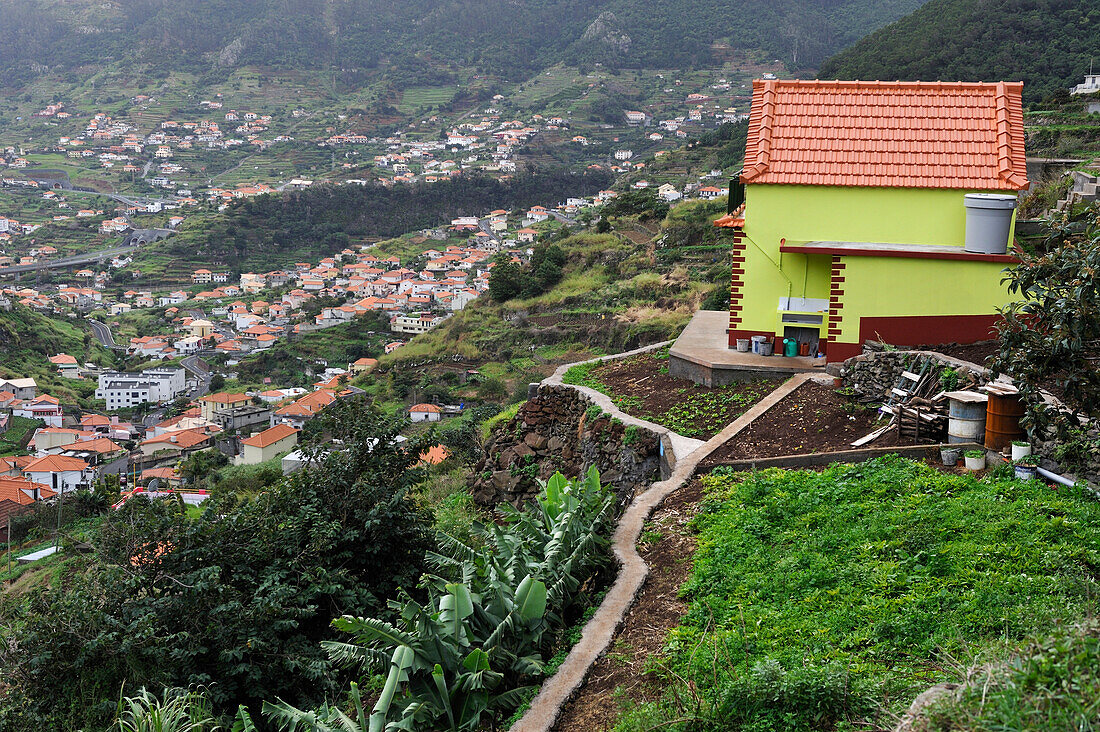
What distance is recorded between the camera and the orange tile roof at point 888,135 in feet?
35.4

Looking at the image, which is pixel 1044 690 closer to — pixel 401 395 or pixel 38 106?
pixel 401 395

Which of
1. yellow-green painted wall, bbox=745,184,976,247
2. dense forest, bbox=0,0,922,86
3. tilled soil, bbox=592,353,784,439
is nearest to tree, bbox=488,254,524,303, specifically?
tilled soil, bbox=592,353,784,439

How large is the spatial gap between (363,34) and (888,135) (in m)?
162

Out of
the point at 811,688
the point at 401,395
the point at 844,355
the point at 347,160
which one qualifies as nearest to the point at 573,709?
the point at 811,688

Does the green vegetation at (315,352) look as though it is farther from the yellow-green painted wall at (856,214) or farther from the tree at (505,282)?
the yellow-green painted wall at (856,214)

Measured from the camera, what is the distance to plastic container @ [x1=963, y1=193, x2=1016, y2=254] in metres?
10.3

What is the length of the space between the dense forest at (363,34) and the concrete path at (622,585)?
434ft

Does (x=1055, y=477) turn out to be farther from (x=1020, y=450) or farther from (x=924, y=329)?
(x=924, y=329)

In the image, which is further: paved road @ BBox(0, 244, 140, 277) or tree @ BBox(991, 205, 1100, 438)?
paved road @ BBox(0, 244, 140, 277)

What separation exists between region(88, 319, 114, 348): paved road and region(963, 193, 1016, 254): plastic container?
6538cm

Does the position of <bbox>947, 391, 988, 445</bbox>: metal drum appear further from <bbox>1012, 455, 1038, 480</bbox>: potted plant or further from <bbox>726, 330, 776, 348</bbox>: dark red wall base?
<bbox>726, 330, 776, 348</bbox>: dark red wall base

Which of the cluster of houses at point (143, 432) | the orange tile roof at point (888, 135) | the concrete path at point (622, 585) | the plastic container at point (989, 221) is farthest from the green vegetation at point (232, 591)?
the cluster of houses at point (143, 432)

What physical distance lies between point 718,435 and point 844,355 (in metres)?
2.92

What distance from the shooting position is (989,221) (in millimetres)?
10312
